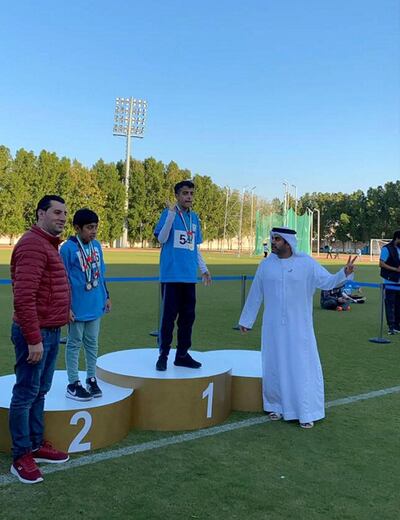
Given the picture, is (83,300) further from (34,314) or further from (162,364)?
(162,364)

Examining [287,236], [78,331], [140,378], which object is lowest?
[140,378]

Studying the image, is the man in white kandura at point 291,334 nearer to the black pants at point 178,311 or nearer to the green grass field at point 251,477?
the green grass field at point 251,477

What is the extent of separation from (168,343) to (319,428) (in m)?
1.66

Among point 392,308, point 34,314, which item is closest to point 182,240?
point 34,314

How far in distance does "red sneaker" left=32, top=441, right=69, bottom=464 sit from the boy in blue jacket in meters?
0.47

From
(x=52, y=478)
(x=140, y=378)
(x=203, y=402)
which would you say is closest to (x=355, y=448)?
(x=203, y=402)

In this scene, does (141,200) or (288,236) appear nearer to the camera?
(288,236)

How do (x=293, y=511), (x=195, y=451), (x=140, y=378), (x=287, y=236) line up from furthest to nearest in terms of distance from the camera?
(x=287, y=236) < (x=140, y=378) < (x=195, y=451) < (x=293, y=511)

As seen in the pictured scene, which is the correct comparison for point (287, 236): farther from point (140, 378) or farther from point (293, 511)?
point (293, 511)

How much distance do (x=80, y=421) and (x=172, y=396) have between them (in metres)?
Result: 0.93

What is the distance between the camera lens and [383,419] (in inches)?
213

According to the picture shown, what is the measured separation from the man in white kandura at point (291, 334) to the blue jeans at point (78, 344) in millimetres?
1753

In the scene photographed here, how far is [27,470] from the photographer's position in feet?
12.2

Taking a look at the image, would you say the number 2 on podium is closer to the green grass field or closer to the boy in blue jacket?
the green grass field
